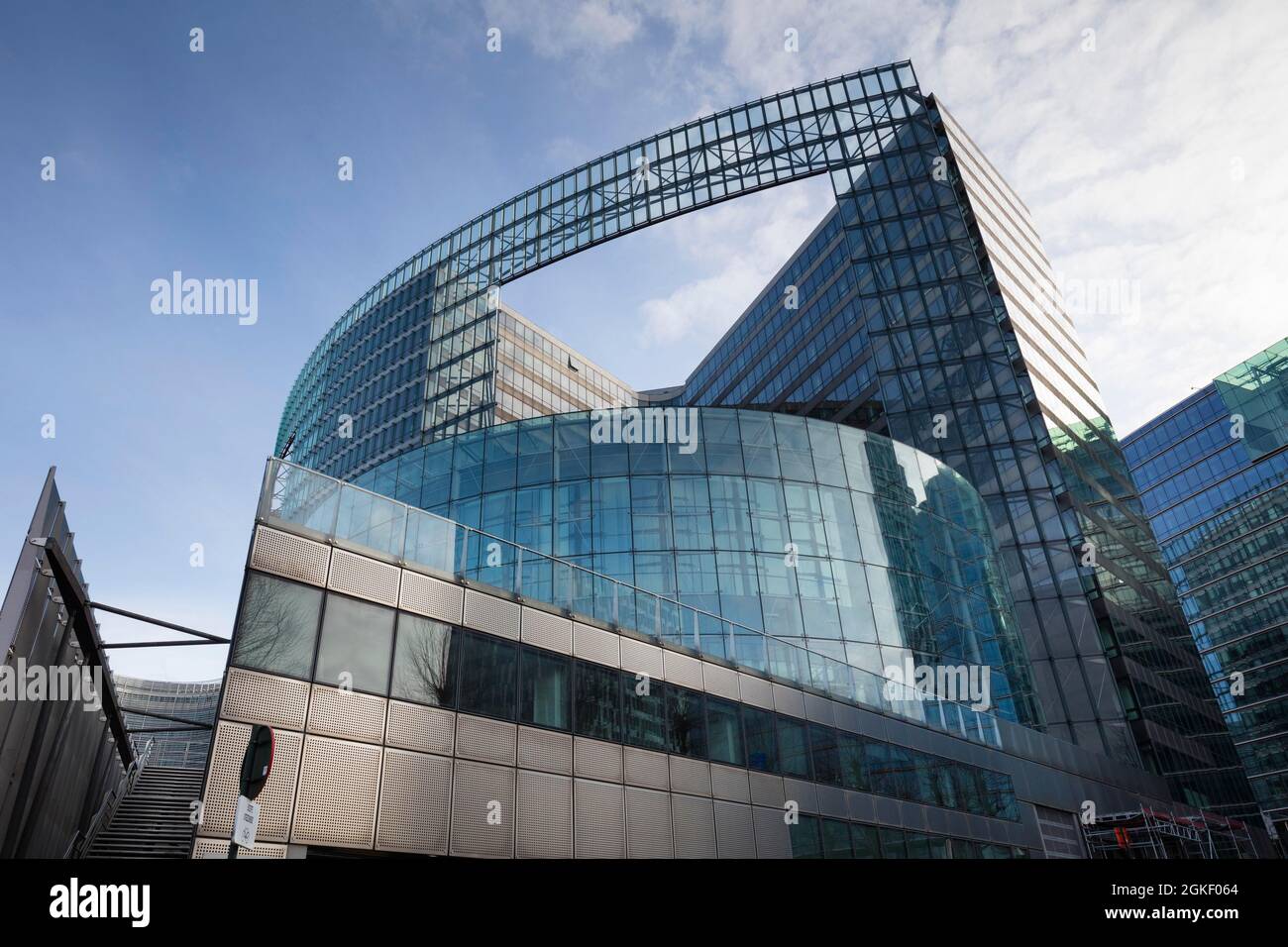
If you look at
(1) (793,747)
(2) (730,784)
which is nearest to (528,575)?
(2) (730,784)

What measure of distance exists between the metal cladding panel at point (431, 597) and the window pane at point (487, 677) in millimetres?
563

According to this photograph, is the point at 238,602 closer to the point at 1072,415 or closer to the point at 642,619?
the point at 642,619

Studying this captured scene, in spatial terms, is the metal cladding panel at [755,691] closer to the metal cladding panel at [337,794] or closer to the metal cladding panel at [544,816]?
the metal cladding panel at [544,816]

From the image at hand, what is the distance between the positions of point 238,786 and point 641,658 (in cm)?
848

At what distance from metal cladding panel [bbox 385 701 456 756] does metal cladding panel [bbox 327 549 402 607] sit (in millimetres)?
1871

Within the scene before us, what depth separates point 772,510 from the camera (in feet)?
108

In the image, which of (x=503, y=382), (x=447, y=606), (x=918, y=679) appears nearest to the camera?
(x=447, y=606)

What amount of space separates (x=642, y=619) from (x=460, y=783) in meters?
6.00

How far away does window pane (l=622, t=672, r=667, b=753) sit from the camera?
17109 mm

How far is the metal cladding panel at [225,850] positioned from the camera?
1106cm

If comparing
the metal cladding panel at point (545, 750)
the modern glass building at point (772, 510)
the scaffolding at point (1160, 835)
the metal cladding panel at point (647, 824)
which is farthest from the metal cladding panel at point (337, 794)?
the scaffolding at point (1160, 835)

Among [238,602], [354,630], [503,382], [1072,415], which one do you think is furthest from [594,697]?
[503,382]

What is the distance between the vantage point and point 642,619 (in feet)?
61.8

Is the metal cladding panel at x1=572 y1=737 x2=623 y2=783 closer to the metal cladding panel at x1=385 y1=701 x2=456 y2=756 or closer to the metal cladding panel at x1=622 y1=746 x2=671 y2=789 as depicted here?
the metal cladding panel at x1=622 y1=746 x2=671 y2=789
